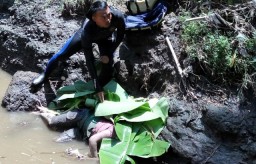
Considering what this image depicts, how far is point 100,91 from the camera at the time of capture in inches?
200

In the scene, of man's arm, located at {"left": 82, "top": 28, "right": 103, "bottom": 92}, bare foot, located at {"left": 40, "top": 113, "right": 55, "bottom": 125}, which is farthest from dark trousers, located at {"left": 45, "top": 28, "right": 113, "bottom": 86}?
bare foot, located at {"left": 40, "top": 113, "right": 55, "bottom": 125}

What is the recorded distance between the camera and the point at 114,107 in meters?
4.93

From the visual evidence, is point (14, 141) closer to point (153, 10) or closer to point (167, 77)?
point (167, 77)

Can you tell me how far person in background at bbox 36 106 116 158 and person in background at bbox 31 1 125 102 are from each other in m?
0.29

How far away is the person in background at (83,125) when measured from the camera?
15.8ft

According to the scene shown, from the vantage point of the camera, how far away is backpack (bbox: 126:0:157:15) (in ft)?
18.5

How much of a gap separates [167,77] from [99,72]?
86cm

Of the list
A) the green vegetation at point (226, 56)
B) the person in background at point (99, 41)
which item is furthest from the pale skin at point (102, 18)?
the green vegetation at point (226, 56)

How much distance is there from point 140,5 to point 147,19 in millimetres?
211

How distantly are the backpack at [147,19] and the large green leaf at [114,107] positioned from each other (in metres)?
1.03

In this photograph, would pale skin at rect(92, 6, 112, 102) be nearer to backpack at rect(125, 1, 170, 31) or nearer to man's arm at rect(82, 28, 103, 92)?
man's arm at rect(82, 28, 103, 92)

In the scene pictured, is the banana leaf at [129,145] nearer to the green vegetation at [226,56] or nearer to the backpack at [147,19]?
the green vegetation at [226,56]

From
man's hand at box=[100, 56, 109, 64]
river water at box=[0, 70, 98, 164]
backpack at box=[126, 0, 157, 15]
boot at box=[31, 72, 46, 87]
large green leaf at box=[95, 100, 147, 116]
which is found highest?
backpack at box=[126, 0, 157, 15]

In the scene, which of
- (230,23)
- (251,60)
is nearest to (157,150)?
(251,60)
